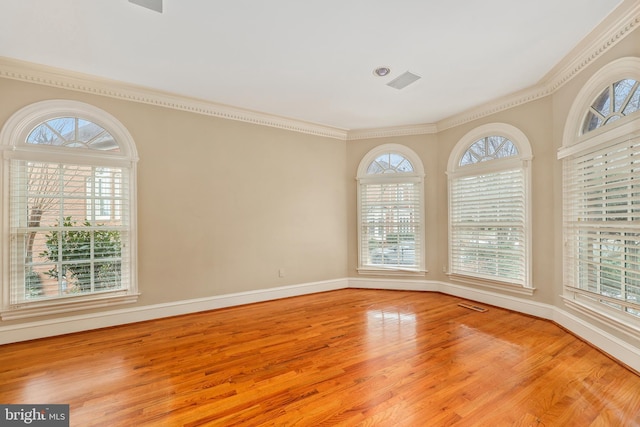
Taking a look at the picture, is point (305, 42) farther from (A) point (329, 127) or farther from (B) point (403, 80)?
(A) point (329, 127)

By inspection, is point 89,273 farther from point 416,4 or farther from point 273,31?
point 416,4

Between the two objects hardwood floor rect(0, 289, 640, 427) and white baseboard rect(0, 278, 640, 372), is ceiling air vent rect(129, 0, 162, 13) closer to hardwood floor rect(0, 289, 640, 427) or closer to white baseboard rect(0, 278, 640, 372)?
hardwood floor rect(0, 289, 640, 427)

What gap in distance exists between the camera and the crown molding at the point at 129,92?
2.84 meters

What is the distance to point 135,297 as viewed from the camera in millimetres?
3338

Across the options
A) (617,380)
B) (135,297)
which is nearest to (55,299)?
(135,297)

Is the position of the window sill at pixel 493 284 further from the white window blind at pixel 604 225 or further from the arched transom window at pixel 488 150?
the arched transom window at pixel 488 150

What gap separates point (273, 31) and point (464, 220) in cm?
359

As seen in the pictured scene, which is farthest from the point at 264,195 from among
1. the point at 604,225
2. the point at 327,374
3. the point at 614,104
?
the point at 614,104

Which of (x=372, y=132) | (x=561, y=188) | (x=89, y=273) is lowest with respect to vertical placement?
(x=89, y=273)

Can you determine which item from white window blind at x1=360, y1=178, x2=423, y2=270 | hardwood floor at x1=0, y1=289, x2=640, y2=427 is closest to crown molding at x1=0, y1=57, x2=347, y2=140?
white window blind at x1=360, y1=178, x2=423, y2=270

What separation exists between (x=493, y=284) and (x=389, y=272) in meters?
1.52

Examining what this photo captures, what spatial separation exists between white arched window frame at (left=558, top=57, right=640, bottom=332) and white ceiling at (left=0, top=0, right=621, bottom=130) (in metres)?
0.56

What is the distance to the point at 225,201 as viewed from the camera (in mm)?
3943

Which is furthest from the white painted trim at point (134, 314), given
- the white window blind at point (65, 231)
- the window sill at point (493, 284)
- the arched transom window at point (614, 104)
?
the arched transom window at point (614, 104)
